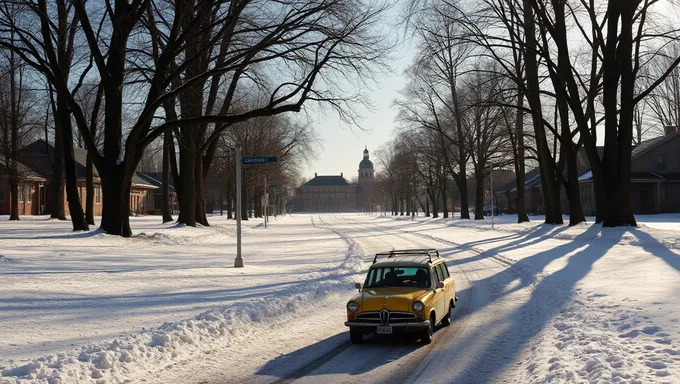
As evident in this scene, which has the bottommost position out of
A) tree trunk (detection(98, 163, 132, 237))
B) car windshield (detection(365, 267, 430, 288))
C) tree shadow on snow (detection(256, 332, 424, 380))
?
tree shadow on snow (detection(256, 332, 424, 380))

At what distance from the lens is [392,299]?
382 inches

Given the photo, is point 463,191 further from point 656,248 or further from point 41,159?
point 656,248

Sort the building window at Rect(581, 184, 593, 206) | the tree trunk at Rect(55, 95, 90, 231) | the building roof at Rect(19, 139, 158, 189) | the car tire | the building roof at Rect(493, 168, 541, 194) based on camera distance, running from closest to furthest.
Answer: the car tire < the tree trunk at Rect(55, 95, 90, 231) < the building roof at Rect(19, 139, 158, 189) < the building window at Rect(581, 184, 593, 206) < the building roof at Rect(493, 168, 541, 194)

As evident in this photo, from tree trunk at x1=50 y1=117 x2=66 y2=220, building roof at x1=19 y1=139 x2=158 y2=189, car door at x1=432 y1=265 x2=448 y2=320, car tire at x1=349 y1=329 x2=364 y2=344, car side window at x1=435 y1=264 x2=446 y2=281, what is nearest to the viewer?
car tire at x1=349 y1=329 x2=364 y2=344

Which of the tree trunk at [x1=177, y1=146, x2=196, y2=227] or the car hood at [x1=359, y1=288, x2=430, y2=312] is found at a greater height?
the tree trunk at [x1=177, y1=146, x2=196, y2=227]

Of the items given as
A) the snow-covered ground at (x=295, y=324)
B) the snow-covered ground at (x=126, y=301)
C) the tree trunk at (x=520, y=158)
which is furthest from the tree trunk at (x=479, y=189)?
the snow-covered ground at (x=295, y=324)

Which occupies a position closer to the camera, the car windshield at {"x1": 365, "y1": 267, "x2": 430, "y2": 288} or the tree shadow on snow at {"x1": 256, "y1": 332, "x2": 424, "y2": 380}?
the tree shadow on snow at {"x1": 256, "y1": 332, "x2": 424, "y2": 380}

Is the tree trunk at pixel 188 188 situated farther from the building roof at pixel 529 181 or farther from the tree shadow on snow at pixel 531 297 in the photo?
the building roof at pixel 529 181

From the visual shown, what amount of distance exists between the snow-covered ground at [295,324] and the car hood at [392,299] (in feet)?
1.93

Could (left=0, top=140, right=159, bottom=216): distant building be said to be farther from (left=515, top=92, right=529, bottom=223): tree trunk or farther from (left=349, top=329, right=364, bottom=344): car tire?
(left=349, top=329, right=364, bottom=344): car tire

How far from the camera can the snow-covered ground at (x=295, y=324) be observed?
781cm

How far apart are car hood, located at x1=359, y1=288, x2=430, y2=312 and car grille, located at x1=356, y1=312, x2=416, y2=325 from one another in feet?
0.20

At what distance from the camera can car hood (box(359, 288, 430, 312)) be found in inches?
377

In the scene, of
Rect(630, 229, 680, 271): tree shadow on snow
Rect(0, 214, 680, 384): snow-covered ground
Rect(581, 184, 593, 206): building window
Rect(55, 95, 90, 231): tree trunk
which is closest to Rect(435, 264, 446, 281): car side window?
Rect(0, 214, 680, 384): snow-covered ground
